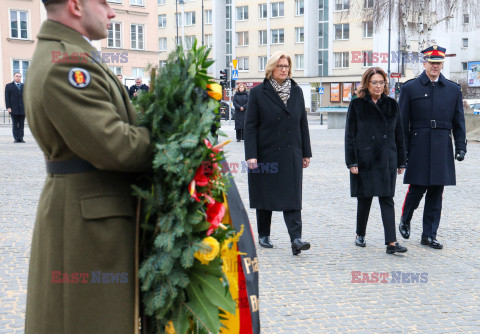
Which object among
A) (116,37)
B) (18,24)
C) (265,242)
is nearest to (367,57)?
(116,37)

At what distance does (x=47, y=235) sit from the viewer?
7.73 ft

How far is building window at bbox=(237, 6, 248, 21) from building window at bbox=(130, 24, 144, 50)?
23241 millimetres

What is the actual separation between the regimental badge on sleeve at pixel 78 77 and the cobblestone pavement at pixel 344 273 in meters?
0.79

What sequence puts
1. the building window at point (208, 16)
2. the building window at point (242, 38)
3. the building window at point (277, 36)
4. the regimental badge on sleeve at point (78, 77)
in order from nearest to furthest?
the regimental badge on sleeve at point (78, 77) → the building window at point (277, 36) → the building window at point (242, 38) → the building window at point (208, 16)

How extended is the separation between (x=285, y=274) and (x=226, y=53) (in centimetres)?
7283

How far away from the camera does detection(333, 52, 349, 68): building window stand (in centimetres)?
6569

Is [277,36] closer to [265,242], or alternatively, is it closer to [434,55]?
[434,55]

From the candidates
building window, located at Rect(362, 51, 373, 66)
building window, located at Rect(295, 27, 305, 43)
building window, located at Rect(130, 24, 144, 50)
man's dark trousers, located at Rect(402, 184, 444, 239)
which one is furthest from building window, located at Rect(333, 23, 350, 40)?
man's dark trousers, located at Rect(402, 184, 444, 239)

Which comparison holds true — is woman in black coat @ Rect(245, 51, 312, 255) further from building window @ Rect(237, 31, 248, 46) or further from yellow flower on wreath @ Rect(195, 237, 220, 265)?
building window @ Rect(237, 31, 248, 46)

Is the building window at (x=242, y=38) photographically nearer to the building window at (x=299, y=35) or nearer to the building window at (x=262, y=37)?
the building window at (x=262, y=37)

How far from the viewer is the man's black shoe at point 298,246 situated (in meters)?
6.18

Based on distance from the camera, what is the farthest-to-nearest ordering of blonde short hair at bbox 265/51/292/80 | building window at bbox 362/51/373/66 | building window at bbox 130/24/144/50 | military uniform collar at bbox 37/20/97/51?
1. building window at bbox 362/51/373/66
2. building window at bbox 130/24/144/50
3. blonde short hair at bbox 265/51/292/80
4. military uniform collar at bbox 37/20/97/51

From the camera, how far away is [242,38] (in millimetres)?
74000

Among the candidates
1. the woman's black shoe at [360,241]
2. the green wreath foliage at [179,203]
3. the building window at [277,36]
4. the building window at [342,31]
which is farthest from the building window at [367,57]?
the green wreath foliage at [179,203]
